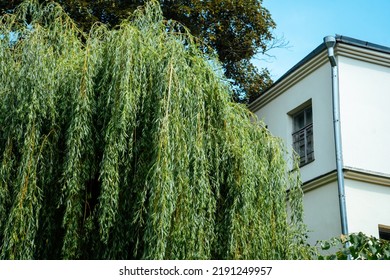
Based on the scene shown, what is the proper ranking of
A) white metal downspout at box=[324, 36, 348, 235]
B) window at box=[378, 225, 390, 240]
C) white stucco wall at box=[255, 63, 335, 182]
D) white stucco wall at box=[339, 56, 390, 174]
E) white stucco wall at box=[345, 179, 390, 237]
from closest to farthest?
1. white metal downspout at box=[324, 36, 348, 235]
2. white stucco wall at box=[345, 179, 390, 237]
3. window at box=[378, 225, 390, 240]
4. white stucco wall at box=[339, 56, 390, 174]
5. white stucco wall at box=[255, 63, 335, 182]

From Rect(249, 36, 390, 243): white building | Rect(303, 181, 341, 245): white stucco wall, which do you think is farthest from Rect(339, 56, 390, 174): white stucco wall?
Rect(303, 181, 341, 245): white stucco wall

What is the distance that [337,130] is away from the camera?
12.3m

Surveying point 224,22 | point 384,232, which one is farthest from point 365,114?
point 224,22

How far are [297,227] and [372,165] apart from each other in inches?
134

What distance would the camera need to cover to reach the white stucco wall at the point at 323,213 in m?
12.1

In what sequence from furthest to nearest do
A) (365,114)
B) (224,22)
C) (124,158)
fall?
(224,22) < (365,114) < (124,158)

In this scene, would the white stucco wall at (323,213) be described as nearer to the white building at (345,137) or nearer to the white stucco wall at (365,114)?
the white building at (345,137)

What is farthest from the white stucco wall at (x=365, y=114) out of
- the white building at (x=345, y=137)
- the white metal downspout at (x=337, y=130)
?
the white metal downspout at (x=337, y=130)

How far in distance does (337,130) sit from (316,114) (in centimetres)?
96

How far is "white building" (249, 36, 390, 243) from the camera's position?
39.7 ft

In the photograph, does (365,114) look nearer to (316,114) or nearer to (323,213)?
(316,114)

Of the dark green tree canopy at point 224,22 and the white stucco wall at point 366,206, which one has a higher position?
the dark green tree canopy at point 224,22

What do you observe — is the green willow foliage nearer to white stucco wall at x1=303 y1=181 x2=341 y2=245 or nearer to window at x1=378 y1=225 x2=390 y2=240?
white stucco wall at x1=303 y1=181 x2=341 y2=245
